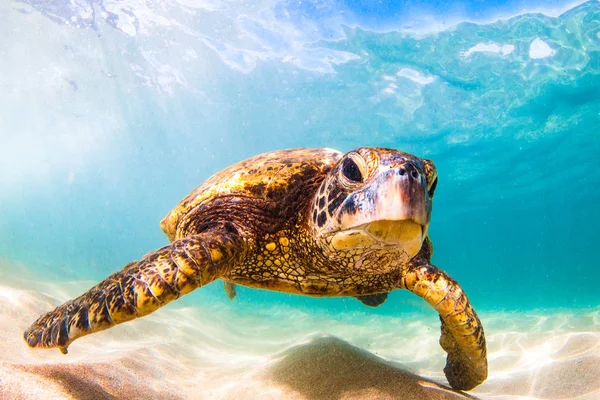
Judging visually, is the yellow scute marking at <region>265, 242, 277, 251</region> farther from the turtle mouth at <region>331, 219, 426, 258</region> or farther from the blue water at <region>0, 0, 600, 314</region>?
the blue water at <region>0, 0, 600, 314</region>

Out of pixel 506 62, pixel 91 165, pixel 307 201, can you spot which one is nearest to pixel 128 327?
pixel 307 201

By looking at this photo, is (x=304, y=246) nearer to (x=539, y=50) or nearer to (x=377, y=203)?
(x=377, y=203)

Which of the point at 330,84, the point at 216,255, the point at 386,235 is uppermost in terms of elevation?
the point at 330,84

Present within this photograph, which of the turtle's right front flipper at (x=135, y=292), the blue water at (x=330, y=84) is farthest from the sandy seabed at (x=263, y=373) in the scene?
the blue water at (x=330, y=84)

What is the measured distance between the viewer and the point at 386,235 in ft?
6.50

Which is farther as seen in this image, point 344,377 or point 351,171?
point 344,377

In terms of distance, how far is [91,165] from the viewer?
5375 cm

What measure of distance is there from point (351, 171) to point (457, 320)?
5.72ft

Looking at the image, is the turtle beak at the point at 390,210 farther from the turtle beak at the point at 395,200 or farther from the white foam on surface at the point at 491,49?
the white foam on surface at the point at 491,49

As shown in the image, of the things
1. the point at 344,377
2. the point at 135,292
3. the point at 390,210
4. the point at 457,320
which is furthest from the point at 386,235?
the point at 344,377

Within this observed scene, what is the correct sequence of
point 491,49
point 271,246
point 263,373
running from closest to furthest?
point 271,246, point 263,373, point 491,49

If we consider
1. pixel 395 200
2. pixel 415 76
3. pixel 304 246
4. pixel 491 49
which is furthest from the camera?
pixel 415 76

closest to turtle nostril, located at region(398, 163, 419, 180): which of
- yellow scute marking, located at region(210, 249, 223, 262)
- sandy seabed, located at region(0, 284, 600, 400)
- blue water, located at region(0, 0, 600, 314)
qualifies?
yellow scute marking, located at region(210, 249, 223, 262)

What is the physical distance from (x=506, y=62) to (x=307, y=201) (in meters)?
18.2
